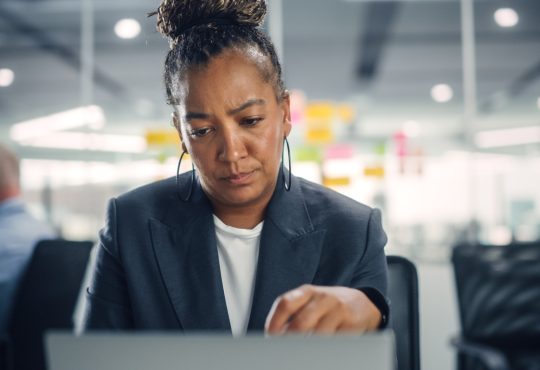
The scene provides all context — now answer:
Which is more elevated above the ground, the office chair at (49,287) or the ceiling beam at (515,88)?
the ceiling beam at (515,88)

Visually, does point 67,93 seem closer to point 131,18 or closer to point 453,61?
point 131,18

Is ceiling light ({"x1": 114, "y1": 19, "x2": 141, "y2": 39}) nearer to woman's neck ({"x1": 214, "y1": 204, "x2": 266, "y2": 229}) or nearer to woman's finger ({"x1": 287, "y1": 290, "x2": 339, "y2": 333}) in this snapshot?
woman's neck ({"x1": 214, "y1": 204, "x2": 266, "y2": 229})

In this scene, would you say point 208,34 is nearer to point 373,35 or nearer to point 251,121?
point 251,121

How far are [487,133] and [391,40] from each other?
3.76ft

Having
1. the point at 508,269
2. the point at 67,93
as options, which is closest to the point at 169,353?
the point at 508,269

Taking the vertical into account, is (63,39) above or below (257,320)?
above

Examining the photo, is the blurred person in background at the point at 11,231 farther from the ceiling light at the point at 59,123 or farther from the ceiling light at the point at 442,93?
the ceiling light at the point at 442,93

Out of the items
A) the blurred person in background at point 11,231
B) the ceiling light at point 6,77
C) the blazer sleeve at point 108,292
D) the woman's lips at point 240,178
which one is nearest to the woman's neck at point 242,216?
the woman's lips at point 240,178

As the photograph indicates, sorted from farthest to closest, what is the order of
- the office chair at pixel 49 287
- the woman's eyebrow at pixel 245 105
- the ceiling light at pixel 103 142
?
the ceiling light at pixel 103 142 → the office chair at pixel 49 287 → the woman's eyebrow at pixel 245 105

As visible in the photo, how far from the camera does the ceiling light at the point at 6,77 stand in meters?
5.27

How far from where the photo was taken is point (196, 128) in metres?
1.18

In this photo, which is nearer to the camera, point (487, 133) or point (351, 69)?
point (487, 133)

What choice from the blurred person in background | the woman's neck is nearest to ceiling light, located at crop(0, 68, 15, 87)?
the blurred person in background

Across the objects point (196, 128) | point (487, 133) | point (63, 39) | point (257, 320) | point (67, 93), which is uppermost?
point (63, 39)
